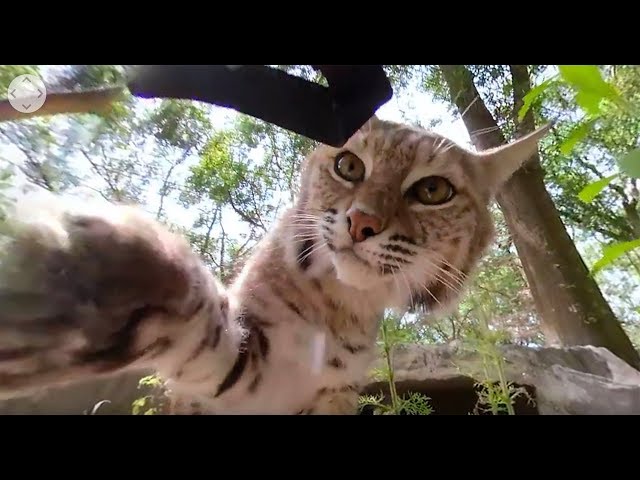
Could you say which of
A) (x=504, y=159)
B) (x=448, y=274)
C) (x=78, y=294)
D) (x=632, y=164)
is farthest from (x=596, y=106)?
(x=78, y=294)

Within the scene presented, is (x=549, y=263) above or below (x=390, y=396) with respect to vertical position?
above

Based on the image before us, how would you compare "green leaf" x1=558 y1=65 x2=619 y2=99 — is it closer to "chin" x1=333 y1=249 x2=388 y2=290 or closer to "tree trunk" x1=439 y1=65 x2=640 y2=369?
"tree trunk" x1=439 y1=65 x2=640 y2=369

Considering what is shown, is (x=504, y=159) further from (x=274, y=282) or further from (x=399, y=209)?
(x=274, y=282)

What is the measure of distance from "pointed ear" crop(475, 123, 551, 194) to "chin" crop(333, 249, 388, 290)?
0.98 ft

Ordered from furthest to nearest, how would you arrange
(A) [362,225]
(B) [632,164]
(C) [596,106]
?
(A) [362,225] < (C) [596,106] < (B) [632,164]

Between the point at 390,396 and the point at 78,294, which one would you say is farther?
the point at 390,396

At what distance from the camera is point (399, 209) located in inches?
45.1

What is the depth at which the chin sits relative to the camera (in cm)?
111

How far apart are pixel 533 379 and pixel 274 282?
50 cm

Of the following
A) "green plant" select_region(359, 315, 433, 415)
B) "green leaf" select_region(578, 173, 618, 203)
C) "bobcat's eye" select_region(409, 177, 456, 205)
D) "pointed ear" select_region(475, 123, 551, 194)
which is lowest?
"green plant" select_region(359, 315, 433, 415)

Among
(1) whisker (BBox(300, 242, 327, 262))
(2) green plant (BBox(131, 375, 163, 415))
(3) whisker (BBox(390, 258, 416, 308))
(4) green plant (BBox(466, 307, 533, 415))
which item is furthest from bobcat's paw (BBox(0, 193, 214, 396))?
(4) green plant (BBox(466, 307, 533, 415))

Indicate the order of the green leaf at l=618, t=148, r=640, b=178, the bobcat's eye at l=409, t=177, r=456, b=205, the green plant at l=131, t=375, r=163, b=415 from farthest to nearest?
the bobcat's eye at l=409, t=177, r=456, b=205
the green plant at l=131, t=375, r=163, b=415
the green leaf at l=618, t=148, r=640, b=178
